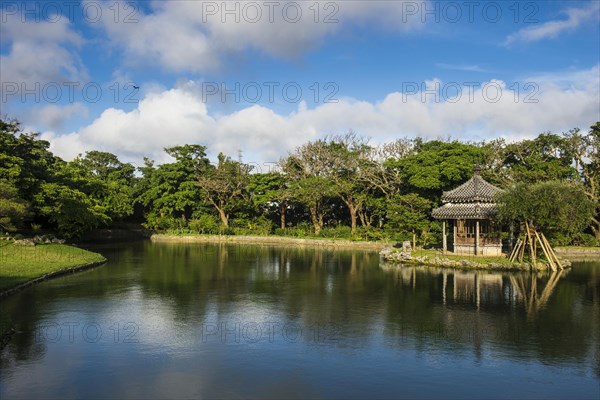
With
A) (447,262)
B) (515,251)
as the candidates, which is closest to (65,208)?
(447,262)

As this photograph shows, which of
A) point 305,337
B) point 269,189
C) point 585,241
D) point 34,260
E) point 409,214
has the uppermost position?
point 269,189

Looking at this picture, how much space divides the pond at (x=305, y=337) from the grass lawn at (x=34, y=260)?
1.38m

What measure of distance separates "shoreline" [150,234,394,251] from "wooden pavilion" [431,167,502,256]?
10517 mm

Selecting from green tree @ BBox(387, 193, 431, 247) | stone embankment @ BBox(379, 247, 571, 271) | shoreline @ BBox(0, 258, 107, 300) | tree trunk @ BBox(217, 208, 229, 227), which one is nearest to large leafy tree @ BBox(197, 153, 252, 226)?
tree trunk @ BBox(217, 208, 229, 227)

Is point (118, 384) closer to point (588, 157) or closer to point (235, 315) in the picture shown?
point (235, 315)

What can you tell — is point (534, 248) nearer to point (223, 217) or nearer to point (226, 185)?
point (226, 185)

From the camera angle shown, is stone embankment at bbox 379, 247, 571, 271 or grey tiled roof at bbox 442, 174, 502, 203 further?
grey tiled roof at bbox 442, 174, 502, 203

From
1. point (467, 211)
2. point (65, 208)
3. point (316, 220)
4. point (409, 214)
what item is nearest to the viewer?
point (467, 211)

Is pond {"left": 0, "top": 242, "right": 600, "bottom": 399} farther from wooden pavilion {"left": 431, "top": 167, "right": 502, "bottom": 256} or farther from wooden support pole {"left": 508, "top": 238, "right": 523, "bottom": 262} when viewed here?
wooden pavilion {"left": 431, "top": 167, "right": 502, "bottom": 256}

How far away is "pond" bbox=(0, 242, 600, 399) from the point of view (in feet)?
40.2

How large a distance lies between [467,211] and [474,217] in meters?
0.82

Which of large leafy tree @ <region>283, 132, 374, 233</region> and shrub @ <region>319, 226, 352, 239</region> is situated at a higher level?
large leafy tree @ <region>283, 132, 374, 233</region>

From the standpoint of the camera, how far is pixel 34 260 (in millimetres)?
30453

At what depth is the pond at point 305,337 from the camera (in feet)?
40.2
